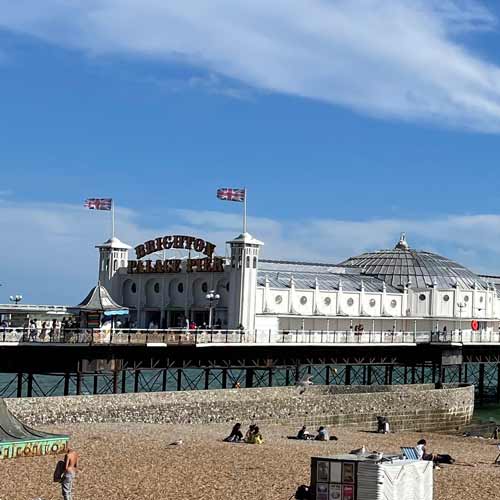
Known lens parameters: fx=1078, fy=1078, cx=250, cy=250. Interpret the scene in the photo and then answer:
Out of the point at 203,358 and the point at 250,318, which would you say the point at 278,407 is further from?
the point at 250,318

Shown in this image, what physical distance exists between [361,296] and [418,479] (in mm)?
52835

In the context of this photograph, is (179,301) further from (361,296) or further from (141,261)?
(361,296)

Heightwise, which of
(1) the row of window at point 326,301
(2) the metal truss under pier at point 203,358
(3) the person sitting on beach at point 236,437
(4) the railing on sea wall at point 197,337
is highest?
(1) the row of window at point 326,301

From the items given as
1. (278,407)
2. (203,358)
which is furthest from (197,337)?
(278,407)

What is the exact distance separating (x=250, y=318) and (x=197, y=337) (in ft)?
38.9

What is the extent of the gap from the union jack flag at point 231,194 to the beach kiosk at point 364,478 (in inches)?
1687

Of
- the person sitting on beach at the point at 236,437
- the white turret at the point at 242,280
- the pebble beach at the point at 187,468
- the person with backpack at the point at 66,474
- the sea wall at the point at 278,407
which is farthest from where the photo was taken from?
the white turret at the point at 242,280

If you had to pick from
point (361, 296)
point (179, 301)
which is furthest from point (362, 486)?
point (361, 296)

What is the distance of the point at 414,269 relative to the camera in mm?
86062

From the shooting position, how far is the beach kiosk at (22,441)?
28.9 metres

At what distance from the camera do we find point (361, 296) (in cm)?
7475

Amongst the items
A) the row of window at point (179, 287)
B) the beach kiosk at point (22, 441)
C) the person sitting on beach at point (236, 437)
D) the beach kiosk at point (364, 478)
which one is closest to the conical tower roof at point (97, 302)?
the row of window at point (179, 287)

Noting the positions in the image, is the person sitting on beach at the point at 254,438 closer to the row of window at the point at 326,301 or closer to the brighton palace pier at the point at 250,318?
the brighton palace pier at the point at 250,318

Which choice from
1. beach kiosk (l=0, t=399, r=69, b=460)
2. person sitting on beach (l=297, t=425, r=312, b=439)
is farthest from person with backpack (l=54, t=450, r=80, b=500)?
person sitting on beach (l=297, t=425, r=312, b=439)
